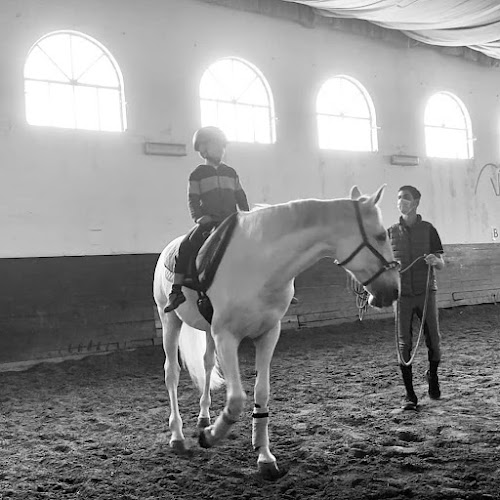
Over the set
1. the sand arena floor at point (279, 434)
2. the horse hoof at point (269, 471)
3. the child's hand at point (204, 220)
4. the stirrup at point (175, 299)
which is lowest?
the sand arena floor at point (279, 434)

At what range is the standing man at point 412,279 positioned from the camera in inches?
132

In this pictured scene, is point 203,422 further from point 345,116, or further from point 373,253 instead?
point 345,116

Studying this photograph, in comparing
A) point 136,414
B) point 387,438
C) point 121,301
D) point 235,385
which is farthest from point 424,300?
point 121,301

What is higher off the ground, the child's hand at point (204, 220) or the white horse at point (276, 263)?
the child's hand at point (204, 220)

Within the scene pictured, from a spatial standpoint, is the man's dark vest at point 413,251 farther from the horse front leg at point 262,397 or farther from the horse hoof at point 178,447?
the horse hoof at point 178,447

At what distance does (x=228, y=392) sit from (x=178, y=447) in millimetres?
669

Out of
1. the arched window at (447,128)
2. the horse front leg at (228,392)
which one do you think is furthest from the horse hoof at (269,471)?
the arched window at (447,128)

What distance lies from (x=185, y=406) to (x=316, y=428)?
1057mm

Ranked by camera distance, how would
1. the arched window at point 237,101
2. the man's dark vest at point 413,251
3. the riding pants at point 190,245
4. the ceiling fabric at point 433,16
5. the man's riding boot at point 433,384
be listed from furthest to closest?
the arched window at point 237,101
the ceiling fabric at point 433,16
the man's riding boot at point 433,384
the man's dark vest at point 413,251
the riding pants at point 190,245

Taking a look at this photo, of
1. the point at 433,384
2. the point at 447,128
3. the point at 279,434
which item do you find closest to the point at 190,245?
the point at 279,434

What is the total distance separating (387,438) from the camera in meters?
2.72

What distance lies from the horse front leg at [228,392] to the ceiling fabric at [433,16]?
500cm

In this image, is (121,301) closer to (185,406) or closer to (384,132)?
(185,406)

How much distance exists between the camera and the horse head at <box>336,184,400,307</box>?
2.20 metres
